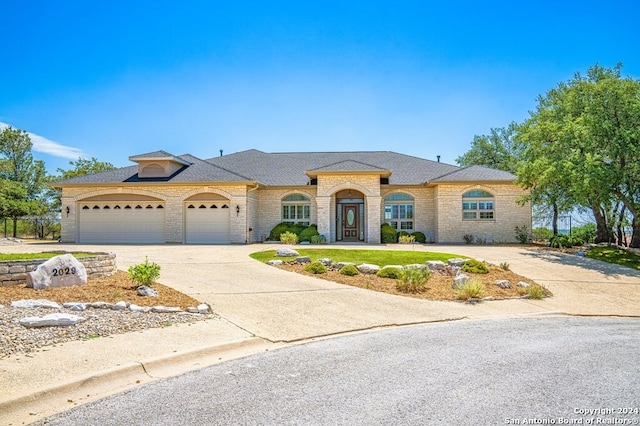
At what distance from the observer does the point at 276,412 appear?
4035 millimetres

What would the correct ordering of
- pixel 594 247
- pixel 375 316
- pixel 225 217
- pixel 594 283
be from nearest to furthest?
pixel 375 316 → pixel 594 283 → pixel 594 247 → pixel 225 217

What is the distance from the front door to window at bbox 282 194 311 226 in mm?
2268

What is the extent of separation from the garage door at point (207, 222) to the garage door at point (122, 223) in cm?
→ 165

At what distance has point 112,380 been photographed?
4.87 metres

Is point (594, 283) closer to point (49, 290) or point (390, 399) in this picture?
point (390, 399)

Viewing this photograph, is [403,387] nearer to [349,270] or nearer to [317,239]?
[349,270]

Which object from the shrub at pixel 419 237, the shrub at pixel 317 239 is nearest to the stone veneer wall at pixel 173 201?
the shrub at pixel 317 239

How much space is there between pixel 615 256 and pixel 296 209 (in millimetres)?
16444

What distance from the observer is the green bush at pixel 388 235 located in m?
24.9

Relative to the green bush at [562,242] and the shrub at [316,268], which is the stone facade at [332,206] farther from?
the shrub at [316,268]

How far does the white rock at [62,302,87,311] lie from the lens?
750cm

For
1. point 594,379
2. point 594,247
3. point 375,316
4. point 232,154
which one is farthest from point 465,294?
point 232,154

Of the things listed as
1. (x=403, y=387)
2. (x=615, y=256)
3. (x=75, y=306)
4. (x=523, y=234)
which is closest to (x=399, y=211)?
(x=523, y=234)

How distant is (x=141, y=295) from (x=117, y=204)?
61.1ft
